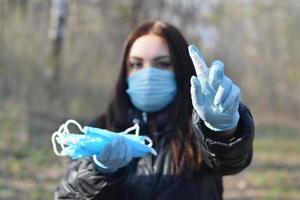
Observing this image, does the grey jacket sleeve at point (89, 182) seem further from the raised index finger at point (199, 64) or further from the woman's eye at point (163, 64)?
the raised index finger at point (199, 64)

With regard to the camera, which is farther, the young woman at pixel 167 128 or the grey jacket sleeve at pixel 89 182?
the grey jacket sleeve at pixel 89 182

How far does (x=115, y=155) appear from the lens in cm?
225

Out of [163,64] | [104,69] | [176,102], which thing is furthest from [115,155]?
[104,69]

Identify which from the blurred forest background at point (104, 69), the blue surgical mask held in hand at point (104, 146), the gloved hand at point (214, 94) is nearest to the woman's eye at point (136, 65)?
the blue surgical mask held in hand at point (104, 146)

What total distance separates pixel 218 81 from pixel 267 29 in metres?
18.7

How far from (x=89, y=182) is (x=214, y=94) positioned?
2.72 ft

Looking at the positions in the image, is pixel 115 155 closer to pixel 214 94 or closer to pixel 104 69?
pixel 214 94

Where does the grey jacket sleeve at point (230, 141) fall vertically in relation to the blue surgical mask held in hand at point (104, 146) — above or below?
above

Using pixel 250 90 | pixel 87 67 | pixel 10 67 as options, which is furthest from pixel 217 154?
pixel 250 90

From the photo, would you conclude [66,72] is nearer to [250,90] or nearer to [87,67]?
[87,67]

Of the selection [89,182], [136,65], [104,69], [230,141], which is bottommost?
[104,69]

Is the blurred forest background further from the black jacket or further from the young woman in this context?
the black jacket

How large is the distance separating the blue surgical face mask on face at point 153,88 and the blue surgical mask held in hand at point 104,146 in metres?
0.35

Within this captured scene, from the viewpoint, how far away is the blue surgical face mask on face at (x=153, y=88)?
2.71m
